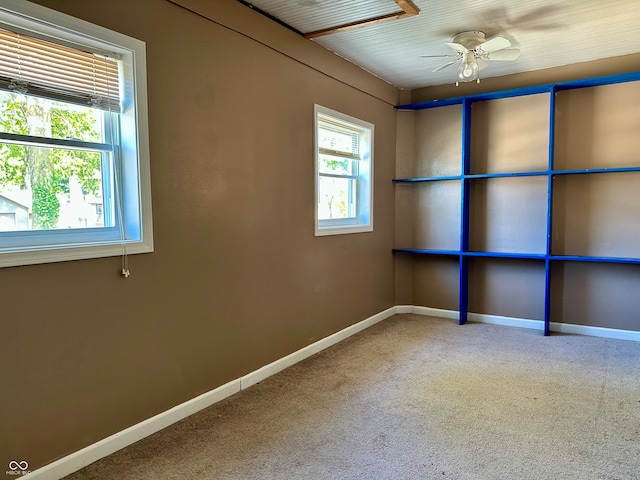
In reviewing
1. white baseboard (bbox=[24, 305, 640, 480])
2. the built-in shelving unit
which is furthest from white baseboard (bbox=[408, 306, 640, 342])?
the built-in shelving unit

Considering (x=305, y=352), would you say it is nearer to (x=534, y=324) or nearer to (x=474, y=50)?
(x=534, y=324)

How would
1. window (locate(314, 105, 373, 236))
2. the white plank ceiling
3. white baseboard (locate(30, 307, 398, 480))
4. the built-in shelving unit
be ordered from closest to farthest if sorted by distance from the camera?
white baseboard (locate(30, 307, 398, 480)), the white plank ceiling, window (locate(314, 105, 373, 236)), the built-in shelving unit

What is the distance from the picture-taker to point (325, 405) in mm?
2693

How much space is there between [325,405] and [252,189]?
1530mm

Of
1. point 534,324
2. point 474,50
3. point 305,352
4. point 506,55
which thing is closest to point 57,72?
point 305,352

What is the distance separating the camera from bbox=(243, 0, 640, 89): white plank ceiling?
2.88 m

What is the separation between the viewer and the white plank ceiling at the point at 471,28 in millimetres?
2883

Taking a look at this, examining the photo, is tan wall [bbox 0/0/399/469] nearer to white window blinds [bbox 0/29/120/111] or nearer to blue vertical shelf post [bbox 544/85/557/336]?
white window blinds [bbox 0/29/120/111]

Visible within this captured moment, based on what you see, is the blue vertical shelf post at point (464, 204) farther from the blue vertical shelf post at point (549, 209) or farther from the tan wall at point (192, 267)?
the tan wall at point (192, 267)

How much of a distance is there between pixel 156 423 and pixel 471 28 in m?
3.53

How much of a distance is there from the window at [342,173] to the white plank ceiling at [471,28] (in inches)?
24.2

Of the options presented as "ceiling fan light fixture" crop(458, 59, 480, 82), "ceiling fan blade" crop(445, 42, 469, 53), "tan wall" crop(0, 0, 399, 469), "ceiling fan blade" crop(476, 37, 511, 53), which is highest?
"ceiling fan blade" crop(445, 42, 469, 53)

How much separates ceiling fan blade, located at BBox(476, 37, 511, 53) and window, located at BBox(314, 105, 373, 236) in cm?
127

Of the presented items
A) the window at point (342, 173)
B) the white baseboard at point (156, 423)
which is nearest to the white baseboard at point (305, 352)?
the white baseboard at point (156, 423)
